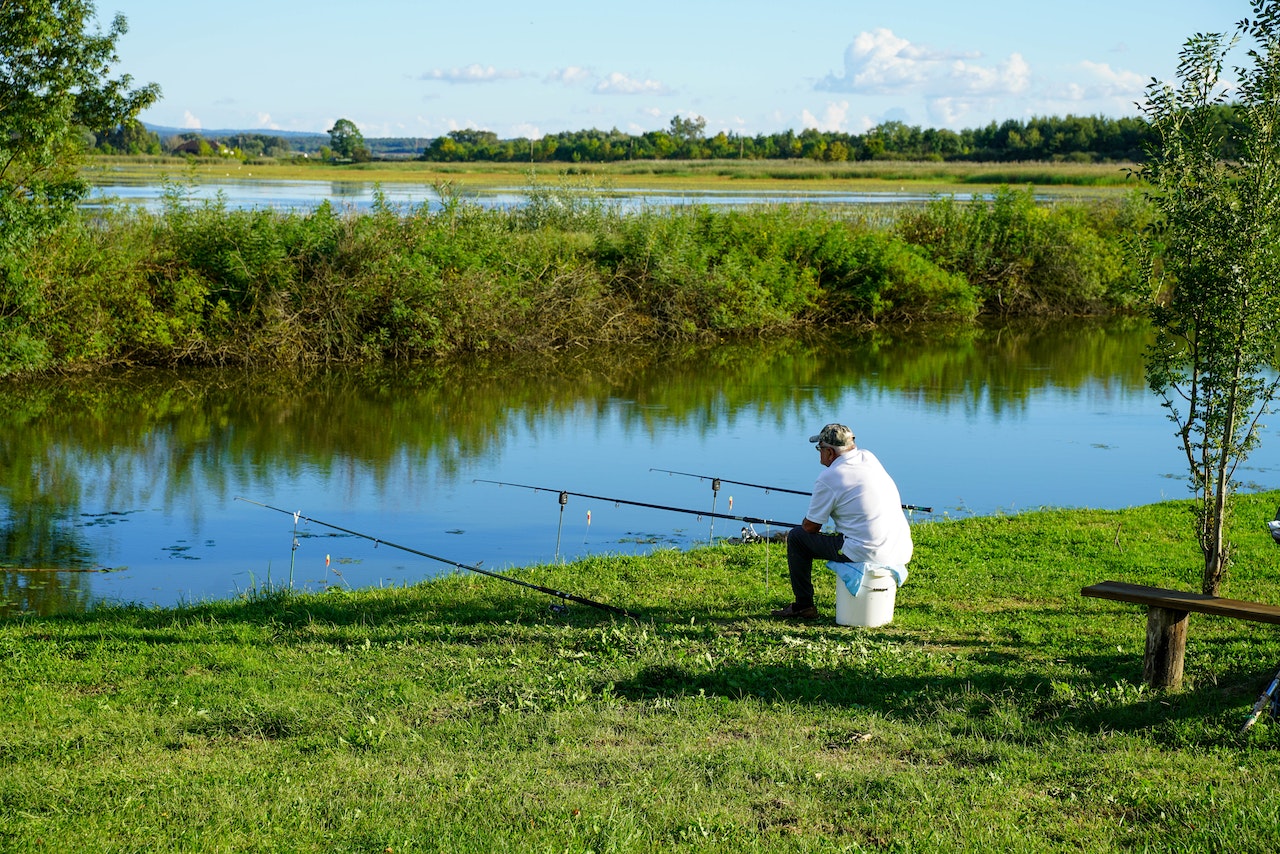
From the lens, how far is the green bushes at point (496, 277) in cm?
2077

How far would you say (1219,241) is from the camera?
725 cm

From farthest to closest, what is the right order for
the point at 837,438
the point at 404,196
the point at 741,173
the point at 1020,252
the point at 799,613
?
the point at 741,173 → the point at 404,196 → the point at 1020,252 → the point at 799,613 → the point at 837,438

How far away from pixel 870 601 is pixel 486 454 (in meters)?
8.80

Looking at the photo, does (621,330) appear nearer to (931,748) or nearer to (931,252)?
(931,252)

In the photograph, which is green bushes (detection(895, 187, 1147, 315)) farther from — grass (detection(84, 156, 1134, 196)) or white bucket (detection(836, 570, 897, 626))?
grass (detection(84, 156, 1134, 196))

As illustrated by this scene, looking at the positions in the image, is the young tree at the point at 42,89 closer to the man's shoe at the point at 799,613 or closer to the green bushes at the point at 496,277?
the green bushes at the point at 496,277

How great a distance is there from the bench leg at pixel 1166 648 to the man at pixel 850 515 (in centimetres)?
177

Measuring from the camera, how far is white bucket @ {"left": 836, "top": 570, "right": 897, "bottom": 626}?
754cm

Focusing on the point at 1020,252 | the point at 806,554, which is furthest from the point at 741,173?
the point at 806,554

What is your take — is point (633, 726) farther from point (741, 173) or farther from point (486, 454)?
point (741, 173)

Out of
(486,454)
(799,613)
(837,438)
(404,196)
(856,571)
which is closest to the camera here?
(856,571)

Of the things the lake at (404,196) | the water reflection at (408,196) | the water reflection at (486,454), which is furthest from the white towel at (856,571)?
the water reflection at (408,196)

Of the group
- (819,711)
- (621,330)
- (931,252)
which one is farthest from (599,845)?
(931,252)

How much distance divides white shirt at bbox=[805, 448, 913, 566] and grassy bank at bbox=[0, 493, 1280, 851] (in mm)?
480
